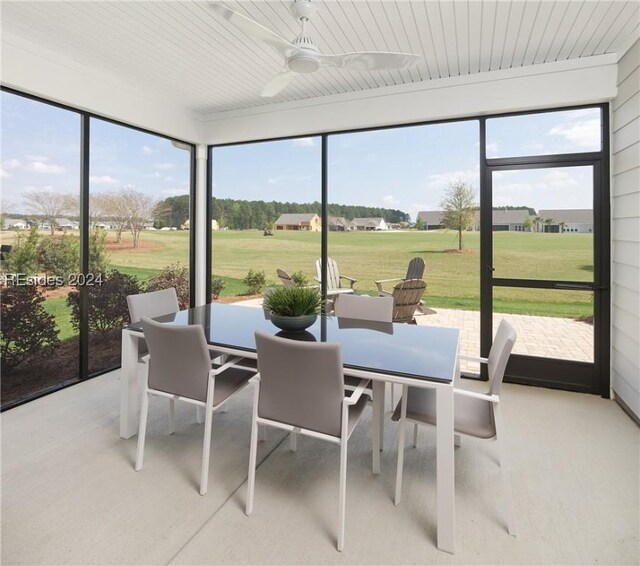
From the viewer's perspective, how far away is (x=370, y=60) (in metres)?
2.32

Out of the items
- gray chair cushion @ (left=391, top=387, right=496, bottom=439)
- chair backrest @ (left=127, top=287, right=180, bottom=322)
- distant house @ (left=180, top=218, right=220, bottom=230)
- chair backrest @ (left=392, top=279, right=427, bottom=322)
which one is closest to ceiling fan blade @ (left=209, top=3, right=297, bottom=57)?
chair backrest @ (left=127, top=287, right=180, bottom=322)

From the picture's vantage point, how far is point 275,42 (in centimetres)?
217

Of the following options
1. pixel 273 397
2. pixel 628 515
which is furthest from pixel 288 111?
pixel 628 515

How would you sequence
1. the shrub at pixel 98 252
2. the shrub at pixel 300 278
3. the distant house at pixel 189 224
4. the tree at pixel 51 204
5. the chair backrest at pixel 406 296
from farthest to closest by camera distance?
the distant house at pixel 189 224 < the shrub at pixel 300 278 < the chair backrest at pixel 406 296 < the shrub at pixel 98 252 < the tree at pixel 51 204

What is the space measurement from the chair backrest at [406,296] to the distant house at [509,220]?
89 cm

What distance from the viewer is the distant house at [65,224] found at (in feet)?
11.4

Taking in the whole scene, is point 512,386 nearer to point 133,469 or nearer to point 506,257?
point 506,257

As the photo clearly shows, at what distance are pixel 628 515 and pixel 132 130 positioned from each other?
16.5 feet

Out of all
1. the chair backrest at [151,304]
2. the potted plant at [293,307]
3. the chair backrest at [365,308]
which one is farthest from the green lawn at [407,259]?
the potted plant at [293,307]

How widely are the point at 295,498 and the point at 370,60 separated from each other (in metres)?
2.55

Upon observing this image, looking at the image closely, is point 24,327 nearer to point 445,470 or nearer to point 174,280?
point 174,280

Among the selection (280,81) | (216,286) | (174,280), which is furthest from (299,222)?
(280,81)

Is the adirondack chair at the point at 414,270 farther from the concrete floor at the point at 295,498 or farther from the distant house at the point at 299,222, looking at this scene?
the concrete floor at the point at 295,498

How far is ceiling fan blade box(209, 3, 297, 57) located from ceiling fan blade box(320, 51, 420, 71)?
231 millimetres
